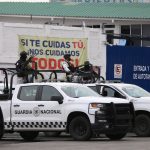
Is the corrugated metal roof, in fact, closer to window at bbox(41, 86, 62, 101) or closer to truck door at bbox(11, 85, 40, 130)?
truck door at bbox(11, 85, 40, 130)

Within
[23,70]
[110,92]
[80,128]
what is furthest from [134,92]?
[80,128]

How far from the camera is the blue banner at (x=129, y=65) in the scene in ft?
106

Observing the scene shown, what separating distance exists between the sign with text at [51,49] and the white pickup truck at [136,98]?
23.0 feet

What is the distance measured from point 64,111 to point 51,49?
11.2 m

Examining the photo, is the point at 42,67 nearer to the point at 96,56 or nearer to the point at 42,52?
the point at 42,52

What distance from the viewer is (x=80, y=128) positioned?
19016mm

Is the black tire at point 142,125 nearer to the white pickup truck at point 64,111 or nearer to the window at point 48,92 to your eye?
the white pickup truck at point 64,111

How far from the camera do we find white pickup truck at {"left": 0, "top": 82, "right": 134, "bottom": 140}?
18.9m

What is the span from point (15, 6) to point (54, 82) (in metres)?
37.9

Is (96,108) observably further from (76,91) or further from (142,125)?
(142,125)

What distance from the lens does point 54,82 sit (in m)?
20.4

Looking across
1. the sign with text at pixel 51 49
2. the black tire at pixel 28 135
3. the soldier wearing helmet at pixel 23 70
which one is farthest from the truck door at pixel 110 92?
the sign with text at pixel 51 49

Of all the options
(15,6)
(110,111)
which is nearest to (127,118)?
(110,111)

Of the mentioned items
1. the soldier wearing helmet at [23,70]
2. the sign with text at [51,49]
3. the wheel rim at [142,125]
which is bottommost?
the wheel rim at [142,125]
